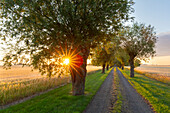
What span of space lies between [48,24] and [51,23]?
0.63 metres

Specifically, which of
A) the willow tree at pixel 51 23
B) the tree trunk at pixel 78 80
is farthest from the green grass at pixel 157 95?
the willow tree at pixel 51 23

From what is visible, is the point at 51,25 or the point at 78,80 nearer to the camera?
the point at 51,25

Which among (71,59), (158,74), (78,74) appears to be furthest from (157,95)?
(158,74)

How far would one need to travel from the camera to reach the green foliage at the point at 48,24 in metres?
9.31

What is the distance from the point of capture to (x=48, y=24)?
392 inches

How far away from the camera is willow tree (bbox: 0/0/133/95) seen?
9.25 metres

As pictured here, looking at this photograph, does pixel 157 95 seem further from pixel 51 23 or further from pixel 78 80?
pixel 51 23

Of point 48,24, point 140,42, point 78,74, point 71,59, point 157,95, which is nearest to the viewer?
point 48,24

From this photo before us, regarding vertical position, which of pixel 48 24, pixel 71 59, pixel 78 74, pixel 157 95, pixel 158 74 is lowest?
pixel 158 74

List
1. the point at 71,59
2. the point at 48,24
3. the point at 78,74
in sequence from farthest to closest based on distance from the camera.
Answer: the point at 78,74, the point at 71,59, the point at 48,24

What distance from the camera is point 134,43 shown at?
32.5m

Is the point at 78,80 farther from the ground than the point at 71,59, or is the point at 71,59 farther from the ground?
Answer: the point at 71,59

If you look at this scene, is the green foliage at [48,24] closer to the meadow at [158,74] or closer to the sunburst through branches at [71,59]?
the sunburst through branches at [71,59]

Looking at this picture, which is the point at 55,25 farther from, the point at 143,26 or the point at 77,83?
the point at 143,26
